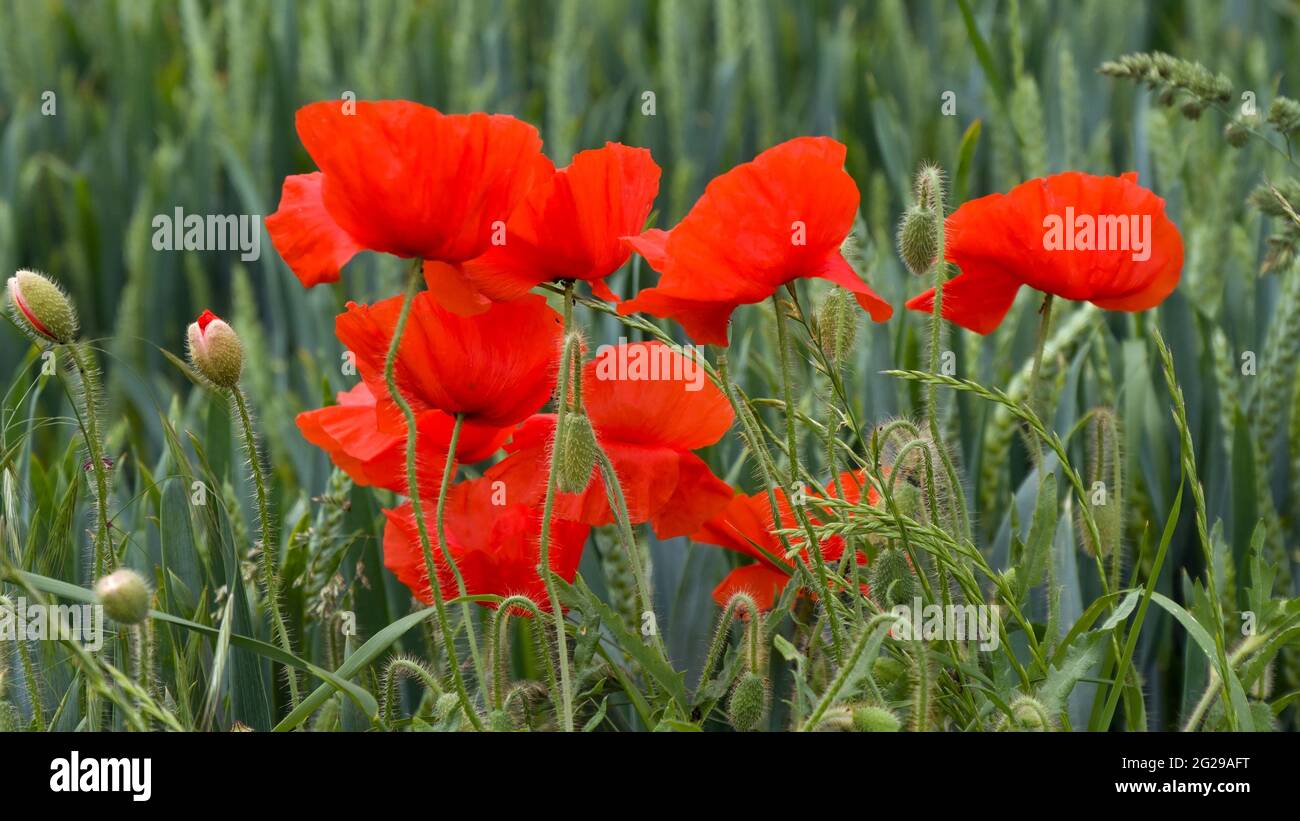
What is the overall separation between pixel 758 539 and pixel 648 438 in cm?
10

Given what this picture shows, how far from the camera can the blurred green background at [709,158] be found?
1.29 m

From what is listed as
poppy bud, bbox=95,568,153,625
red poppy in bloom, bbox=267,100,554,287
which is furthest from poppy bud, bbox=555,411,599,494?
poppy bud, bbox=95,568,153,625

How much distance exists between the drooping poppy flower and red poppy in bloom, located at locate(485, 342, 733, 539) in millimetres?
57

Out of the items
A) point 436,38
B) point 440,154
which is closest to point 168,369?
point 436,38

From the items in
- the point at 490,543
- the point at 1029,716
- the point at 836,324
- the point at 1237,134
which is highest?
the point at 1237,134

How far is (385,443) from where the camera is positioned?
33.6 inches

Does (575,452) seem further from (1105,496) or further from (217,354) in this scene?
(1105,496)

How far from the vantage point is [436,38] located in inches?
115

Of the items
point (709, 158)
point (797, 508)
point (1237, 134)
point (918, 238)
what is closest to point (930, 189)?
point (918, 238)

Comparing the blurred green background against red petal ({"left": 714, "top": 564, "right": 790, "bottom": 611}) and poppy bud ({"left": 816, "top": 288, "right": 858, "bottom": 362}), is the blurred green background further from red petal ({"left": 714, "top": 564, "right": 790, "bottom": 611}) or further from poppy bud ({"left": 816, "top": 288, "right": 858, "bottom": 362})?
poppy bud ({"left": 816, "top": 288, "right": 858, "bottom": 362})

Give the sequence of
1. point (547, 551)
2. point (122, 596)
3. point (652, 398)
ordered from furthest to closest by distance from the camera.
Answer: point (652, 398) < point (547, 551) < point (122, 596)

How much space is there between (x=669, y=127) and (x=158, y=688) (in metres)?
1.92

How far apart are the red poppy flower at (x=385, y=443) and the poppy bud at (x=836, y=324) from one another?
0.64ft

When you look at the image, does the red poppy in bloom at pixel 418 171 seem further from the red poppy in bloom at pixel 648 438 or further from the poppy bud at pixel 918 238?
the poppy bud at pixel 918 238
